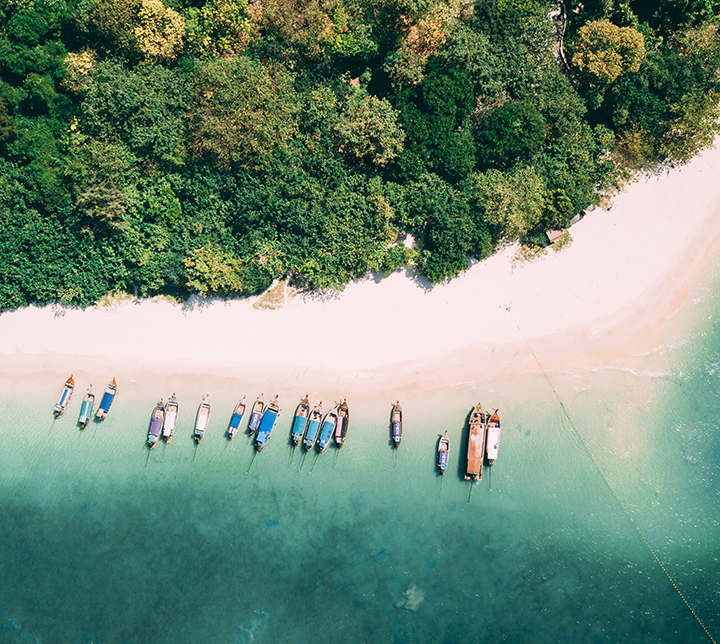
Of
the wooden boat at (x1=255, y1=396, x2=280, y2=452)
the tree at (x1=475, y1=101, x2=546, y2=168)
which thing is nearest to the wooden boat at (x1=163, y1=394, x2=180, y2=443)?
the wooden boat at (x1=255, y1=396, x2=280, y2=452)

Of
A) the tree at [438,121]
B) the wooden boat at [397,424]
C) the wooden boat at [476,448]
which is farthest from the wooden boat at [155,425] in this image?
the tree at [438,121]

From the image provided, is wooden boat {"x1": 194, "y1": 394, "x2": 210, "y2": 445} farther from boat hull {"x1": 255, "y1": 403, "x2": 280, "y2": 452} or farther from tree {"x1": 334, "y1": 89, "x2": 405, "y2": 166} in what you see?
tree {"x1": 334, "y1": 89, "x2": 405, "y2": 166}

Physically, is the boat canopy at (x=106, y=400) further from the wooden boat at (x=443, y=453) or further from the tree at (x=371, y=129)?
the tree at (x=371, y=129)

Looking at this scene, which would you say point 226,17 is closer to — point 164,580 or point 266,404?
point 266,404

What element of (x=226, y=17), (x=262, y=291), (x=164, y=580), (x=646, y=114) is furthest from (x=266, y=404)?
(x=646, y=114)

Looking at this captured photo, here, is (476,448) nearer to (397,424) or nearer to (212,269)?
(397,424)

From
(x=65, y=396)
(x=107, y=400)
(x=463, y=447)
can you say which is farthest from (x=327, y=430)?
(x=65, y=396)
